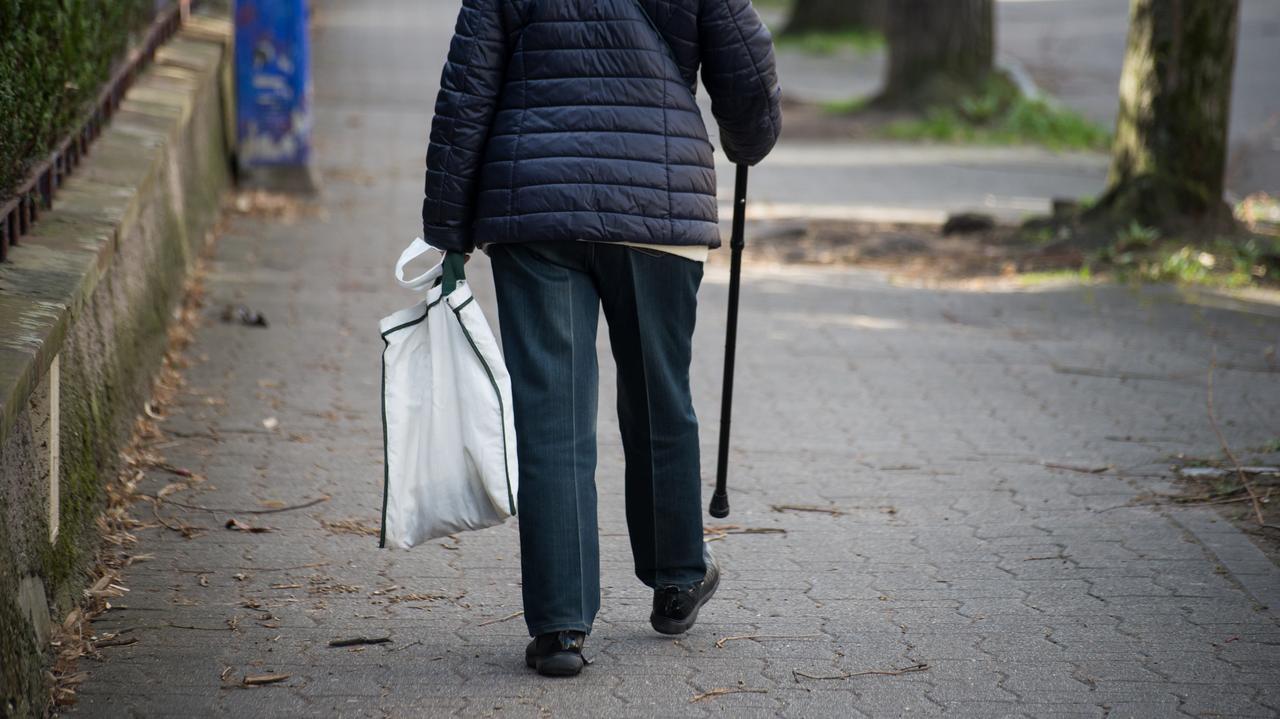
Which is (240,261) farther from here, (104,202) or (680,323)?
(680,323)

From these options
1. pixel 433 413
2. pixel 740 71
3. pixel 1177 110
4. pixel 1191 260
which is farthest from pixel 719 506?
pixel 1177 110

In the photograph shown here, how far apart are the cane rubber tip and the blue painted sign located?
6.77m

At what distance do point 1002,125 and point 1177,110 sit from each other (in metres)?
6.24

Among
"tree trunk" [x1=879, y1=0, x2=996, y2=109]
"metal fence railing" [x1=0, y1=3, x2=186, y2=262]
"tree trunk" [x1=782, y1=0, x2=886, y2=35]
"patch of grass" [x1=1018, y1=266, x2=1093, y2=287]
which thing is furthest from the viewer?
"tree trunk" [x1=782, y1=0, x2=886, y2=35]

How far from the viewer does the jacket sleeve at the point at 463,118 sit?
344cm

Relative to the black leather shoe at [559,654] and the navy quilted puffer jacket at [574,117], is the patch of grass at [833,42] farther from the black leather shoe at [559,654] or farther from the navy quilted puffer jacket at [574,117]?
the black leather shoe at [559,654]

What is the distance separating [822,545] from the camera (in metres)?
4.71

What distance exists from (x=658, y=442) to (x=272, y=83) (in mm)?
7188

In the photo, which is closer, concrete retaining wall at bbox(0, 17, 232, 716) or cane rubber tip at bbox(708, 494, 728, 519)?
concrete retaining wall at bbox(0, 17, 232, 716)

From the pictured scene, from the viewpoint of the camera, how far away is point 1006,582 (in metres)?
4.37

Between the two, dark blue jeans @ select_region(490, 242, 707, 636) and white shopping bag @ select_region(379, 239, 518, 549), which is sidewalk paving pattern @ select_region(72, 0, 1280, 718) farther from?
white shopping bag @ select_region(379, 239, 518, 549)

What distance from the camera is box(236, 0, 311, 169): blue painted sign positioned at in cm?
1003

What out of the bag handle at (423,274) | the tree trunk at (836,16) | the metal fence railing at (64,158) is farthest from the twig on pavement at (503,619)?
the tree trunk at (836,16)

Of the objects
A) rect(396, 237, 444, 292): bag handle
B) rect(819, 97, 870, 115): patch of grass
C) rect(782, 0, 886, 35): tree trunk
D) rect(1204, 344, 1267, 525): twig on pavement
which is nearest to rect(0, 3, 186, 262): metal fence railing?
rect(396, 237, 444, 292): bag handle
